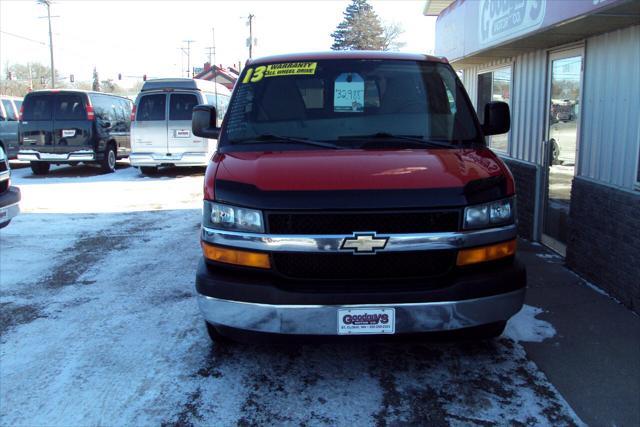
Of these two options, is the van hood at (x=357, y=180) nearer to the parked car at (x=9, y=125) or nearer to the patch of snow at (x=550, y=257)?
the patch of snow at (x=550, y=257)

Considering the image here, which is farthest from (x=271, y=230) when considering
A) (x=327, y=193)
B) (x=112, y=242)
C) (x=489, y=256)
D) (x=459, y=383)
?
(x=112, y=242)

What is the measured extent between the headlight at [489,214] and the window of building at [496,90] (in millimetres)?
5288

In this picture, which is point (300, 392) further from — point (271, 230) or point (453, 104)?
point (453, 104)

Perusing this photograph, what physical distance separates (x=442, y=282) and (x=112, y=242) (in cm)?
541

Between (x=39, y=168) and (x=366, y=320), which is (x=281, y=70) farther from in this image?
(x=39, y=168)

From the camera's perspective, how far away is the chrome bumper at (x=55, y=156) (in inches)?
567

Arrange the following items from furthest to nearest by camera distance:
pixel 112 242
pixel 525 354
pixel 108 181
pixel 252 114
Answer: pixel 108 181, pixel 112 242, pixel 252 114, pixel 525 354

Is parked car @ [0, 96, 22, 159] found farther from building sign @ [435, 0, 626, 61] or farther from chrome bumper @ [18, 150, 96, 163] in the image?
building sign @ [435, 0, 626, 61]

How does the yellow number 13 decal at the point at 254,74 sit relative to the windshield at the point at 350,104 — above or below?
above

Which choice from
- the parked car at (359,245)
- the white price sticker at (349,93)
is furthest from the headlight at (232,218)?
the white price sticker at (349,93)

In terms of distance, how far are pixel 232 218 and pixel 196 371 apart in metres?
1.14

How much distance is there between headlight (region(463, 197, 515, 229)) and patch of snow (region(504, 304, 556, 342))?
4.17 feet

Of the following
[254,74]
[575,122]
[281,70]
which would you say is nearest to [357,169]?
[281,70]

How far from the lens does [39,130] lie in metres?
14.4
